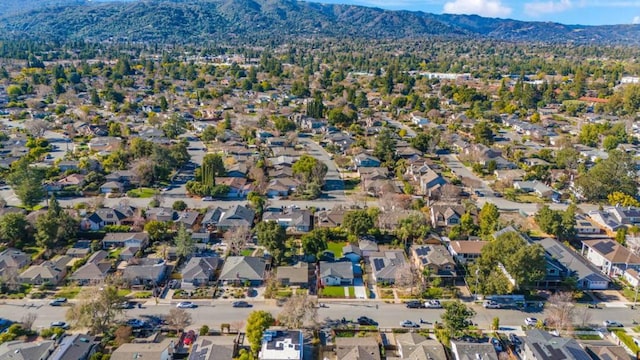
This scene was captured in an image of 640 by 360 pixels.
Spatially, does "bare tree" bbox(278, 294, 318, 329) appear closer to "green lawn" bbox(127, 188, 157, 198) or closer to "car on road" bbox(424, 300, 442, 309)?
"car on road" bbox(424, 300, 442, 309)

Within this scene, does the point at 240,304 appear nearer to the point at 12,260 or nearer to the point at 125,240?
the point at 125,240

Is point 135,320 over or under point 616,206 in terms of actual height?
under

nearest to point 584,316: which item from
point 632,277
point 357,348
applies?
point 632,277

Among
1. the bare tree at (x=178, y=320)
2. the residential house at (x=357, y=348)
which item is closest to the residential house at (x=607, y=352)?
the residential house at (x=357, y=348)

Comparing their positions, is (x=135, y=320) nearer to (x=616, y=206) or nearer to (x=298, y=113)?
(x=616, y=206)

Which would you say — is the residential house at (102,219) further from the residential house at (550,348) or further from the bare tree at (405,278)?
the residential house at (550,348)

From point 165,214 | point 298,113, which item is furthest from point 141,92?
point 165,214
